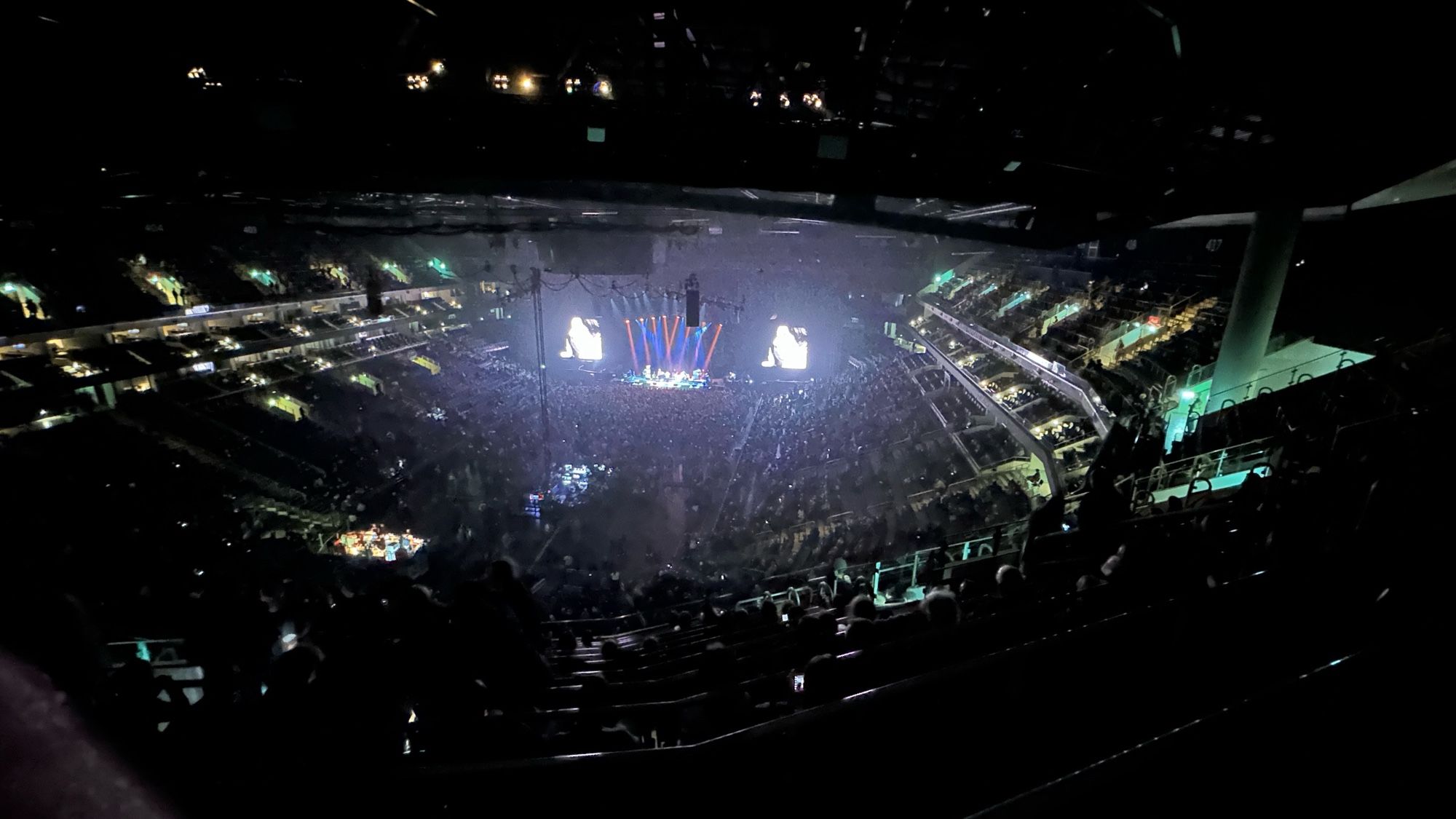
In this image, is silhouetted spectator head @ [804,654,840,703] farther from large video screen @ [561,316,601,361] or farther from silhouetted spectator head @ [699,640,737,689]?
large video screen @ [561,316,601,361]

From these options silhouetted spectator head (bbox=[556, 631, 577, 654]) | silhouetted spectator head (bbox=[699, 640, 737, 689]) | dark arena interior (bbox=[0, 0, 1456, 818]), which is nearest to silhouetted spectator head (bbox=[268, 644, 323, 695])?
dark arena interior (bbox=[0, 0, 1456, 818])

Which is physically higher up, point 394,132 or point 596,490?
point 394,132

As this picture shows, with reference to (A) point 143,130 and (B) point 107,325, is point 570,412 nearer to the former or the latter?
(B) point 107,325

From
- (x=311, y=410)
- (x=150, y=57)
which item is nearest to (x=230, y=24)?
(x=150, y=57)

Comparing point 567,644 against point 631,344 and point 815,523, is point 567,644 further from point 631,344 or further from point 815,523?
point 631,344

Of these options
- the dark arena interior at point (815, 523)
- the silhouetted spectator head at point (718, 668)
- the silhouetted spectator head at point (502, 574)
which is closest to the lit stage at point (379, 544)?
the dark arena interior at point (815, 523)

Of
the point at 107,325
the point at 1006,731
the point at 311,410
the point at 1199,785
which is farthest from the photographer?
the point at 311,410

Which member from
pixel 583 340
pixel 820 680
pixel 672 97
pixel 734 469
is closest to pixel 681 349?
pixel 583 340
